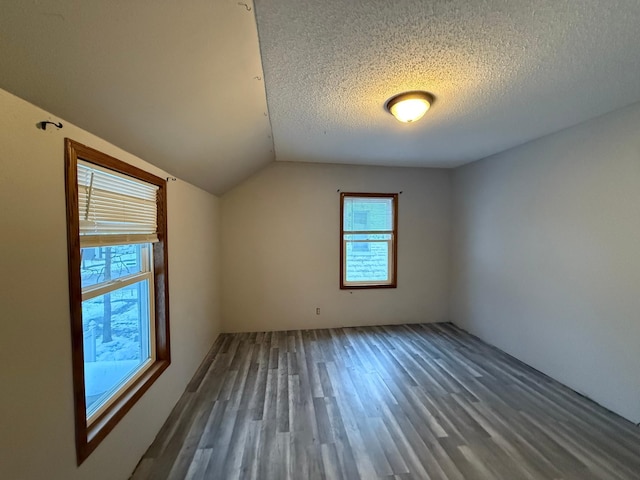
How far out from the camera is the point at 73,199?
118 centimetres

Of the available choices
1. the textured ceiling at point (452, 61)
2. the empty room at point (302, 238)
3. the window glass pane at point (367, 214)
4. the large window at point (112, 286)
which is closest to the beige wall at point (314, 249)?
the empty room at point (302, 238)

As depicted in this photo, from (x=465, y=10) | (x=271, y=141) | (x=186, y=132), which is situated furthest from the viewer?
(x=271, y=141)

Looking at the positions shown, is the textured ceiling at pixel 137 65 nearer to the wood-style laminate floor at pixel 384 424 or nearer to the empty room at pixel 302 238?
the empty room at pixel 302 238

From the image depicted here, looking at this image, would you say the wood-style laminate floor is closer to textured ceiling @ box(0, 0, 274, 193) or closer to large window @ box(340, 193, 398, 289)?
large window @ box(340, 193, 398, 289)

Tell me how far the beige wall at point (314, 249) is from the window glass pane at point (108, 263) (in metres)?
1.98

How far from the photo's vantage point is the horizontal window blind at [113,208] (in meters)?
1.32

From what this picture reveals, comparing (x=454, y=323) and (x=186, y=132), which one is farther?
(x=454, y=323)

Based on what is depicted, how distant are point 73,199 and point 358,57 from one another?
157cm

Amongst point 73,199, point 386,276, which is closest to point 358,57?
point 73,199

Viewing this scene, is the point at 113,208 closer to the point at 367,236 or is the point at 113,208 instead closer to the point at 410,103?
the point at 410,103

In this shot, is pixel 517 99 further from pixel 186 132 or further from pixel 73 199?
pixel 73 199

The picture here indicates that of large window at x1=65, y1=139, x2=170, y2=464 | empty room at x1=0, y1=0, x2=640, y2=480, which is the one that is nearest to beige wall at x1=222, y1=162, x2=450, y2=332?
empty room at x1=0, y1=0, x2=640, y2=480

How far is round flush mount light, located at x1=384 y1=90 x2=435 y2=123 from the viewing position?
1817 mm

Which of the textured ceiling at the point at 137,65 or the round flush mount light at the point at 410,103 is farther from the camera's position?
the round flush mount light at the point at 410,103
